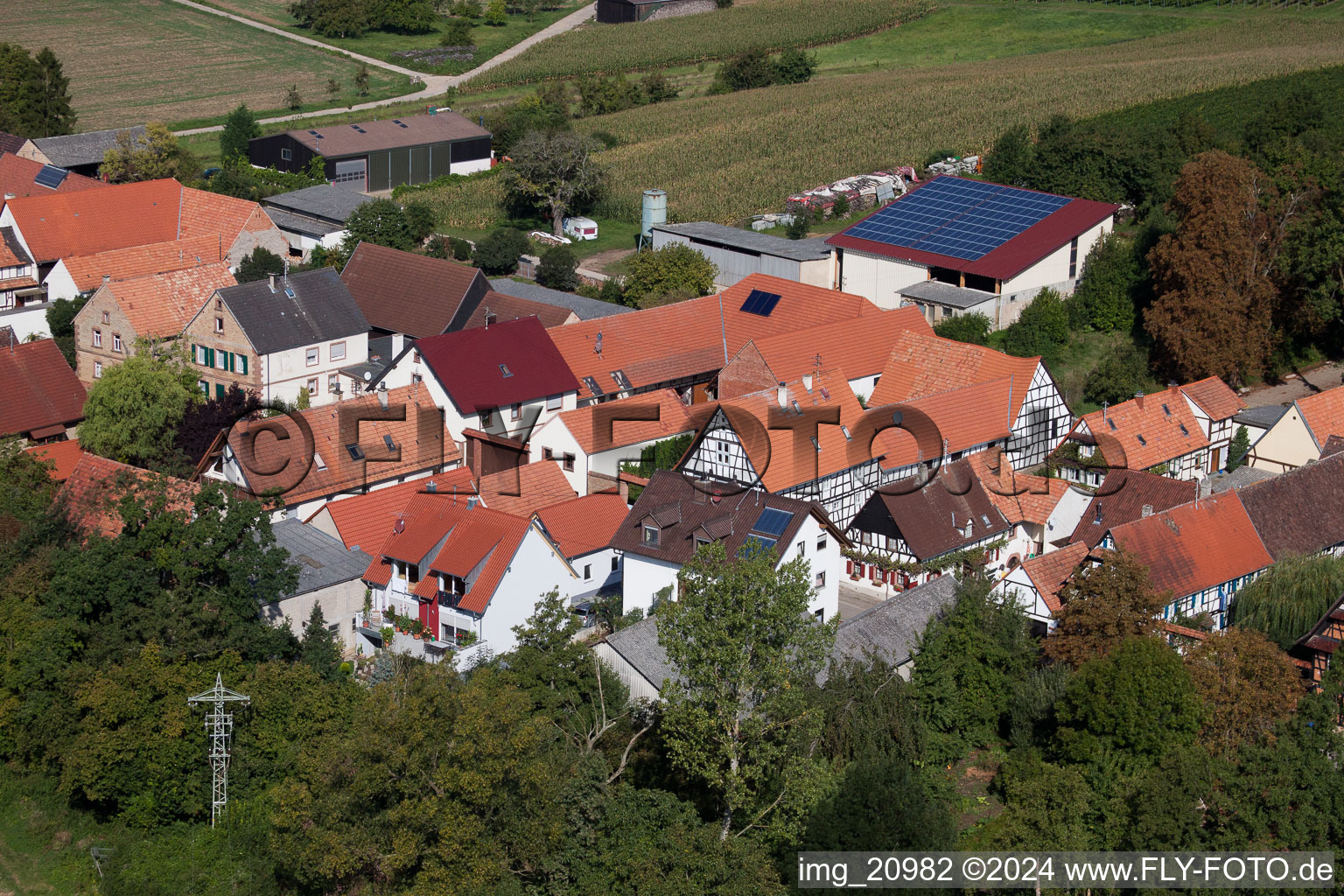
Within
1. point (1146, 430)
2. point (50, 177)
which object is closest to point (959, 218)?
point (1146, 430)

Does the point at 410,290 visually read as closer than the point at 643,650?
No

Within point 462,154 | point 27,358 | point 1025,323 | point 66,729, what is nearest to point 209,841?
point 66,729

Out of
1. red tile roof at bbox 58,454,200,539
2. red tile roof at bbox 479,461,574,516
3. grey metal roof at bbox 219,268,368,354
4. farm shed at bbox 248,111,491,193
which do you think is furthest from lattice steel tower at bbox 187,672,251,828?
farm shed at bbox 248,111,491,193

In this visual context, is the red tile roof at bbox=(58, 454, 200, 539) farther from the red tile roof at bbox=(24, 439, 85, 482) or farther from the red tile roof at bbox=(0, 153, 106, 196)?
the red tile roof at bbox=(0, 153, 106, 196)

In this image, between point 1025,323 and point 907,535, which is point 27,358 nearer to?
point 907,535

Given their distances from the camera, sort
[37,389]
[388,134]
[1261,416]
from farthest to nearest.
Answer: [388,134]
[37,389]
[1261,416]

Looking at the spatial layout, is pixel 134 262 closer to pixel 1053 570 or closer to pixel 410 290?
pixel 410 290
